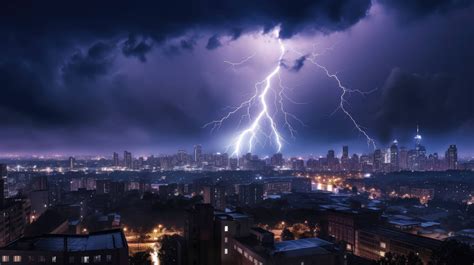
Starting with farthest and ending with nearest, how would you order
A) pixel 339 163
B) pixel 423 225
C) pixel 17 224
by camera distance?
1. pixel 339 163
2. pixel 423 225
3. pixel 17 224

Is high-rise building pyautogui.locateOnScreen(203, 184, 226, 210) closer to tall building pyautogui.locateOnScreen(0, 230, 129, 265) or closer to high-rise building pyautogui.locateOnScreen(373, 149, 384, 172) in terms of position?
tall building pyautogui.locateOnScreen(0, 230, 129, 265)

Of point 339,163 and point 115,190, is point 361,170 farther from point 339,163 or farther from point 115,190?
point 115,190

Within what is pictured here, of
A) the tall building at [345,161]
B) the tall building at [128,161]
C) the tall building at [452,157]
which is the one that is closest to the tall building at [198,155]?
the tall building at [128,161]

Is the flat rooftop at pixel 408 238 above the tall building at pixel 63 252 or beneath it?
beneath

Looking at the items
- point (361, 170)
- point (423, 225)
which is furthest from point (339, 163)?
point (423, 225)

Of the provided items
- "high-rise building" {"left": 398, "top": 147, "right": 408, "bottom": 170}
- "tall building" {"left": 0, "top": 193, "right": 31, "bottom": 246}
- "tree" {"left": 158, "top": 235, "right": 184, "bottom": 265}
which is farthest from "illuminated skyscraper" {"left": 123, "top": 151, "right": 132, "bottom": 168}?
"tree" {"left": 158, "top": 235, "right": 184, "bottom": 265}

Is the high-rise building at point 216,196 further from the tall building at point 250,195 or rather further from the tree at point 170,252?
the tree at point 170,252
